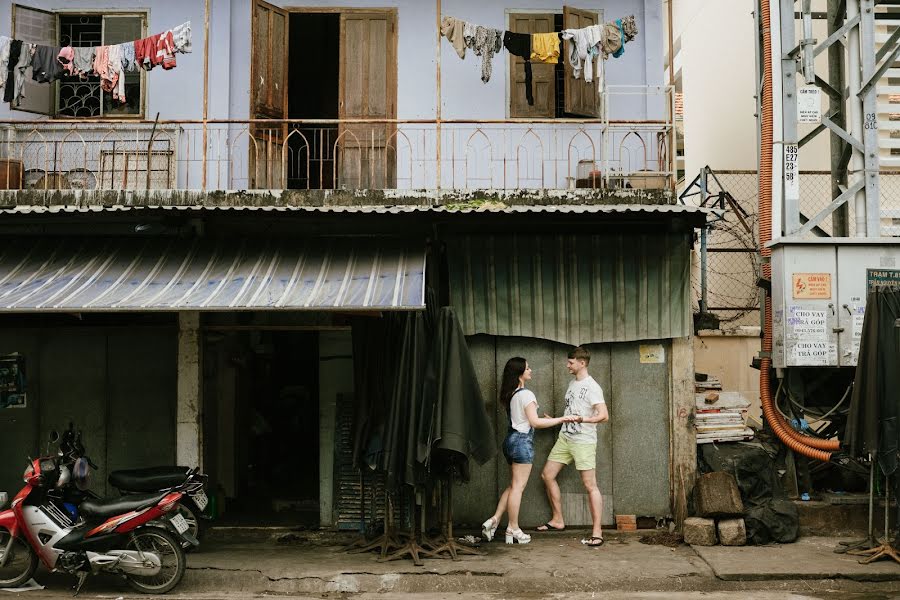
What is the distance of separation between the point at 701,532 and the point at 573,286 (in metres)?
2.75

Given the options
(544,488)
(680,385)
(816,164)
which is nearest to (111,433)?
(544,488)

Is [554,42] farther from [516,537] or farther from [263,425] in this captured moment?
[263,425]

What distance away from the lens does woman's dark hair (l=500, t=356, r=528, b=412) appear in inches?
338

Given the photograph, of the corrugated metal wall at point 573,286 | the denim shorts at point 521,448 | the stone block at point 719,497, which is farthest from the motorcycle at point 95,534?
the stone block at point 719,497

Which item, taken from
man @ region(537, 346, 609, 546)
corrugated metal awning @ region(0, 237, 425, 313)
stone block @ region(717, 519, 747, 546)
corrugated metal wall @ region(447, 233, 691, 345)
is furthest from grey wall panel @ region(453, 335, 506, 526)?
stone block @ region(717, 519, 747, 546)

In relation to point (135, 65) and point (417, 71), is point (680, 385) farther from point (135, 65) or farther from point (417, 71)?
point (135, 65)

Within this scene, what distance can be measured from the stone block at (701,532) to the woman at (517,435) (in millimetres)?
1558

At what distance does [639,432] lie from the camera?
9.14 meters

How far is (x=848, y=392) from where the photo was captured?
888cm

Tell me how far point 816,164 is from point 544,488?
302 inches

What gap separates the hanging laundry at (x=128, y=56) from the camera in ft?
30.6

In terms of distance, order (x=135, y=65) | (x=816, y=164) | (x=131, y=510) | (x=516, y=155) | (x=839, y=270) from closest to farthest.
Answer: (x=131, y=510) < (x=839, y=270) < (x=135, y=65) < (x=516, y=155) < (x=816, y=164)

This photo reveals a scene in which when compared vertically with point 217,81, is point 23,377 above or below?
below

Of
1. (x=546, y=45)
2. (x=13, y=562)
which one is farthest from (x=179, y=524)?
(x=546, y=45)
